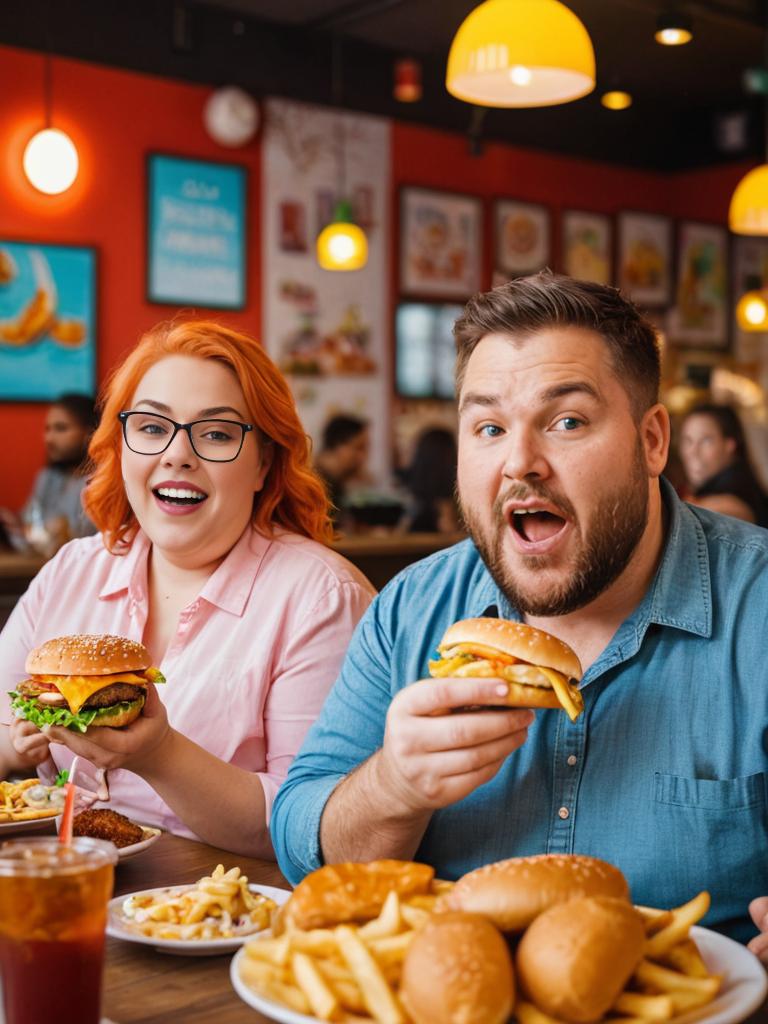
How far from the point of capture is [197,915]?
145 centimetres

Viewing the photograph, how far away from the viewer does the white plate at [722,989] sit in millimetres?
1125

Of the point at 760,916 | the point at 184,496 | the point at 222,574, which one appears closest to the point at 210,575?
the point at 222,574

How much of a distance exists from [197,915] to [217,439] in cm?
118

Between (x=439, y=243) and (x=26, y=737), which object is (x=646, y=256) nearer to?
(x=439, y=243)

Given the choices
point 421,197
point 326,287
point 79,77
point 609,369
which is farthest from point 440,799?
point 421,197

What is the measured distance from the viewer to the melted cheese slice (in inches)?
75.1

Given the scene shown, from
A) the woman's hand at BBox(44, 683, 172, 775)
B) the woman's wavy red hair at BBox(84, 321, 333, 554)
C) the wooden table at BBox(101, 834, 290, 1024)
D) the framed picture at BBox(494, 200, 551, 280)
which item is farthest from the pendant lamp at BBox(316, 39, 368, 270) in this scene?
the wooden table at BBox(101, 834, 290, 1024)

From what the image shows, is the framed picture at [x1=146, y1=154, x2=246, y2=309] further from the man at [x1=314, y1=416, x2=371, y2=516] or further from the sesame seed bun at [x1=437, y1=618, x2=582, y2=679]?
the sesame seed bun at [x1=437, y1=618, x2=582, y2=679]

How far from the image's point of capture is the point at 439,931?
1.11 meters

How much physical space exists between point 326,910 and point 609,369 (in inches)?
35.7

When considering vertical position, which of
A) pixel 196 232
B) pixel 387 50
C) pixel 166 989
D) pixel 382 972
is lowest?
pixel 166 989

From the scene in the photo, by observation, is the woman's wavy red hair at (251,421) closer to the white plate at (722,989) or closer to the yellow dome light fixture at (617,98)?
the white plate at (722,989)

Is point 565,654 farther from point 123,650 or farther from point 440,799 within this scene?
point 123,650

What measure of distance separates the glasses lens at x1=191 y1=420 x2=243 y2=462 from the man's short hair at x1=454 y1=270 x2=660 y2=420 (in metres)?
0.72
